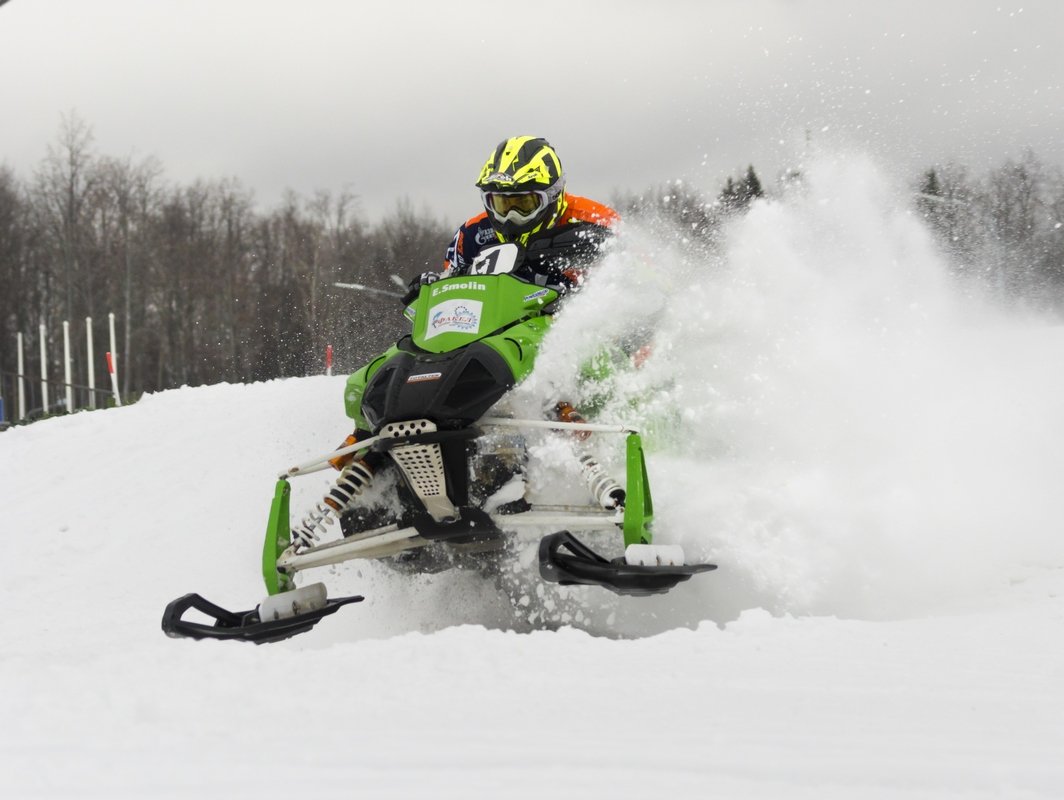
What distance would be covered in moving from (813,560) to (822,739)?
2.60 meters

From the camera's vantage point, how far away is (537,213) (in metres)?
5.75

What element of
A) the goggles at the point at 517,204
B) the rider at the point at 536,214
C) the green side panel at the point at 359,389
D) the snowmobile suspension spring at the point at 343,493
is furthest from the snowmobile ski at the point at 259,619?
the goggles at the point at 517,204

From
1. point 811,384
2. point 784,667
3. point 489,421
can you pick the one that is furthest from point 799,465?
point 784,667

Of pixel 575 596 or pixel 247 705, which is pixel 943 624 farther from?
pixel 247 705

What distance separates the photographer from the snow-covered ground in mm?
2295

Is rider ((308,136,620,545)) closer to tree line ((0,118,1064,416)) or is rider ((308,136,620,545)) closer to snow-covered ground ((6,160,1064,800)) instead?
snow-covered ground ((6,160,1064,800))

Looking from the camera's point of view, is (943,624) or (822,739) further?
(943,624)

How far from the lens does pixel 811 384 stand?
5707mm

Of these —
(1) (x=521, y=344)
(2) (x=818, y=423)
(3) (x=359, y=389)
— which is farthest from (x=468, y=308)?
(2) (x=818, y=423)

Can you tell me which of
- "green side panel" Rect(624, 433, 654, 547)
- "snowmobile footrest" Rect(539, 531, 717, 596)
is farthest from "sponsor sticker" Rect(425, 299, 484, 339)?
"snowmobile footrest" Rect(539, 531, 717, 596)

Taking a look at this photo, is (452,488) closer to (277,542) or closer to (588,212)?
(277,542)

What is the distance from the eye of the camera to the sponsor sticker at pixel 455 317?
15.5ft

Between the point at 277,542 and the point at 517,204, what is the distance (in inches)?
91.4

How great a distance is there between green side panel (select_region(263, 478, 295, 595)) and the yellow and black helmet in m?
2.00
